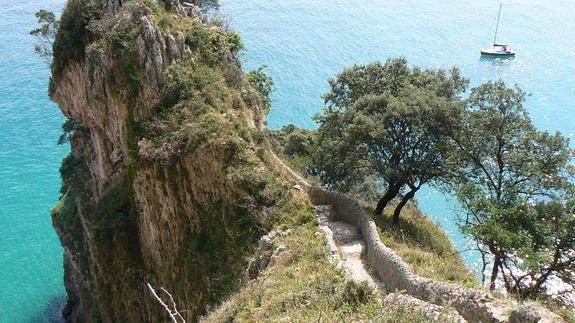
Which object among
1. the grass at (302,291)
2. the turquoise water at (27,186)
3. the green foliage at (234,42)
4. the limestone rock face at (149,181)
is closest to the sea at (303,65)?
the turquoise water at (27,186)

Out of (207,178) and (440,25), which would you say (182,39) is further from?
(440,25)

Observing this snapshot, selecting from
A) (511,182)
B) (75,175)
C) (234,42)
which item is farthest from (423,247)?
(75,175)

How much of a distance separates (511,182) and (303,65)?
2239 inches

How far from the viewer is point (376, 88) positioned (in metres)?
36.2

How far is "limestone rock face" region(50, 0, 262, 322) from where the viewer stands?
97.8ft

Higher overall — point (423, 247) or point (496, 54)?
point (496, 54)

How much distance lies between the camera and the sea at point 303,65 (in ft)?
A: 184

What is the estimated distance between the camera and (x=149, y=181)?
107 feet

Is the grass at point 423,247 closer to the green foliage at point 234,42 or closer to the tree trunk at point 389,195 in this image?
the tree trunk at point 389,195

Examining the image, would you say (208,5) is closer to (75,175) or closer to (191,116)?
(75,175)

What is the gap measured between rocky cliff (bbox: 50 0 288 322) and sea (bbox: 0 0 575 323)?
1746 centimetres

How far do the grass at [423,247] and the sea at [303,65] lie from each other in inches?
777

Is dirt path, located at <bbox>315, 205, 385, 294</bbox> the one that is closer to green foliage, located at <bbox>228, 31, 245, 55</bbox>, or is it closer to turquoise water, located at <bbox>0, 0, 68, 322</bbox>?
green foliage, located at <bbox>228, 31, 245, 55</bbox>

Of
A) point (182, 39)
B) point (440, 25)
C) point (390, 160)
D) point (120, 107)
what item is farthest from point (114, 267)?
point (440, 25)
